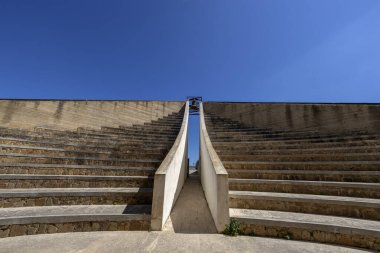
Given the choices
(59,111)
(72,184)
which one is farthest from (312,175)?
(59,111)

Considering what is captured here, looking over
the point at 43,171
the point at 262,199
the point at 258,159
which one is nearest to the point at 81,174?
the point at 43,171

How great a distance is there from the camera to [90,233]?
87.9 inches

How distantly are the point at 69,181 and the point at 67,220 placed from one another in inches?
40.3

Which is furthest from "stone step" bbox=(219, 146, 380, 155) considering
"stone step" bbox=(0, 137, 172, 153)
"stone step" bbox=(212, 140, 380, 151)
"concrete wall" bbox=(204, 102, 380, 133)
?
"concrete wall" bbox=(204, 102, 380, 133)

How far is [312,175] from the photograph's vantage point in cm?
316

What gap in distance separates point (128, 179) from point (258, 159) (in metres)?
3.10

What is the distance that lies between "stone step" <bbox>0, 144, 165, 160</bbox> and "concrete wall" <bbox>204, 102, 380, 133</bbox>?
6.45 m

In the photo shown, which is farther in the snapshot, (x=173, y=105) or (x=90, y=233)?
(x=173, y=105)

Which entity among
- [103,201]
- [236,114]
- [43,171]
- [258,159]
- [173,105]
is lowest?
[103,201]

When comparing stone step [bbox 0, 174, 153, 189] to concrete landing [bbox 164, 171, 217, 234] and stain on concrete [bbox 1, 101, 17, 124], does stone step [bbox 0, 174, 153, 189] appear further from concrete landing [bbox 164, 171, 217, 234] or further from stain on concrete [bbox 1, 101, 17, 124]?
stain on concrete [bbox 1, 101, 17, 124]

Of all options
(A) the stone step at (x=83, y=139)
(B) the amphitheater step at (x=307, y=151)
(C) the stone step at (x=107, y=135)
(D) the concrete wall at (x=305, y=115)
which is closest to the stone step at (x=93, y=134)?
(C) the stone step at (x=107, y=135)

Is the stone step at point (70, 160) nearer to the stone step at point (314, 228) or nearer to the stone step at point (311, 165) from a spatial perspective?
the stone step at point (311, 165)

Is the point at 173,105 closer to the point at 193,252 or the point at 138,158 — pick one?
the point at 138,158

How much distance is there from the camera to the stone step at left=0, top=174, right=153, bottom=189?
289 cm
